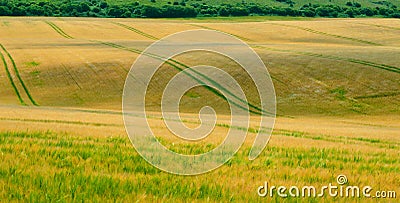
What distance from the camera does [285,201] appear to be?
22.1ft

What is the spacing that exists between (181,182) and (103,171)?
4.37ft

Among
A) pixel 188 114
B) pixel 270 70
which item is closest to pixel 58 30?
pixel 270 70

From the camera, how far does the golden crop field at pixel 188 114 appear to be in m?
7.39

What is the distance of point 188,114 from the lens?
41.1 meters

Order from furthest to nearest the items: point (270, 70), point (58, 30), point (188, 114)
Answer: point (58, 30)
point (270, 70)
point (188, 114)

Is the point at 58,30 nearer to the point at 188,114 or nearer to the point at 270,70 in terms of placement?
the point at 270,70

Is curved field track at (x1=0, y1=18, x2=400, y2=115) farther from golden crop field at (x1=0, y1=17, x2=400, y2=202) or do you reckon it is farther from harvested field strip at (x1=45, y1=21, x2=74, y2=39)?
harvested field strip at (x1=45, y1=21, x2=74, y2=39)

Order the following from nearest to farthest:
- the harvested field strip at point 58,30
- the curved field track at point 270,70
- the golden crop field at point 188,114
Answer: the golden crop field at point 188,114, the curved field track at point 270,70, the harvested field strip at point 58,30

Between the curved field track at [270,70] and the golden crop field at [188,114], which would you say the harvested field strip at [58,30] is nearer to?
the golden crop field at [188,114]

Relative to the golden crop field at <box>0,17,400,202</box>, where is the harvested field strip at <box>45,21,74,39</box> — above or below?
below

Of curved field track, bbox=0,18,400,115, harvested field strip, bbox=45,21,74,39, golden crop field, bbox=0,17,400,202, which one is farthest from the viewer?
harvested field strip, bbox=45,21,74,39

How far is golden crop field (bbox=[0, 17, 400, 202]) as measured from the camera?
7.39m

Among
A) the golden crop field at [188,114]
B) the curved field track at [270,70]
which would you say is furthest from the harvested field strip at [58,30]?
the curved field track at [270,70]

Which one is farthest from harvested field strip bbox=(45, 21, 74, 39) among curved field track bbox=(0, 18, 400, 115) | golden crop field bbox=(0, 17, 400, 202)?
curved field track bbox=(0, 18, 400, 115)
